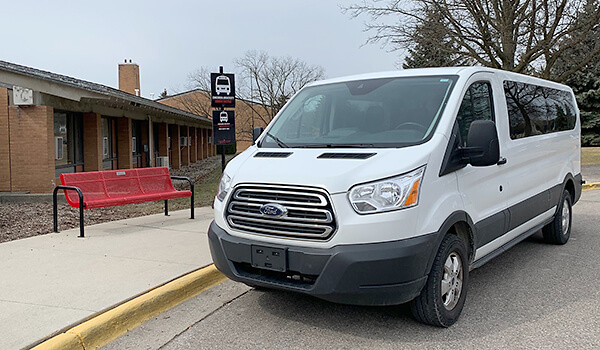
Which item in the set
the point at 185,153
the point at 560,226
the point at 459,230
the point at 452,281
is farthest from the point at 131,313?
the point at 185,153

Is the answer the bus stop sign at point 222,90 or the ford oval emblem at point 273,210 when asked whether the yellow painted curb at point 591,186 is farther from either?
the ford oval emblem at point 273,210

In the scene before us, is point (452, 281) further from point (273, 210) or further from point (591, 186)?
point (591, 186)

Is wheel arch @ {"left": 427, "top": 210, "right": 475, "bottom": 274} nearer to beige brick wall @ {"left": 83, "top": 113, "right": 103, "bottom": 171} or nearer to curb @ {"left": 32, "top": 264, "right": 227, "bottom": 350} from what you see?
curb @ {"left": 32, "top": 264, "right": 227, "bottom": 350}

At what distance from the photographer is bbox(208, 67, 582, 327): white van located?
12.2ft

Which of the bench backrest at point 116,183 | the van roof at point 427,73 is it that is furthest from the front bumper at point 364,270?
the bench backrest at point 116,183

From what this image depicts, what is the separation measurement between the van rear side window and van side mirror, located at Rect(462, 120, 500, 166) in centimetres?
127

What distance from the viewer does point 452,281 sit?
428 centimetres

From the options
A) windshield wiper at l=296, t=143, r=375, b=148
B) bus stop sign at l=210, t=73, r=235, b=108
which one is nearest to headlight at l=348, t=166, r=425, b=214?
windshield wiper at l=296, t=143, r=375, b=148

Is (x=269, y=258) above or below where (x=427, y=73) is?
below

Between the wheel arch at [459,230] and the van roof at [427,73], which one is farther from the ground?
the van roof at [427,73]

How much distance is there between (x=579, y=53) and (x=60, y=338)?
2259 centimetres

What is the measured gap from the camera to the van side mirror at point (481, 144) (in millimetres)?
4199

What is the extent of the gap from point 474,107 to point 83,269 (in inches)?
170

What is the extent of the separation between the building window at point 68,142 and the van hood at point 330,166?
410 inches
